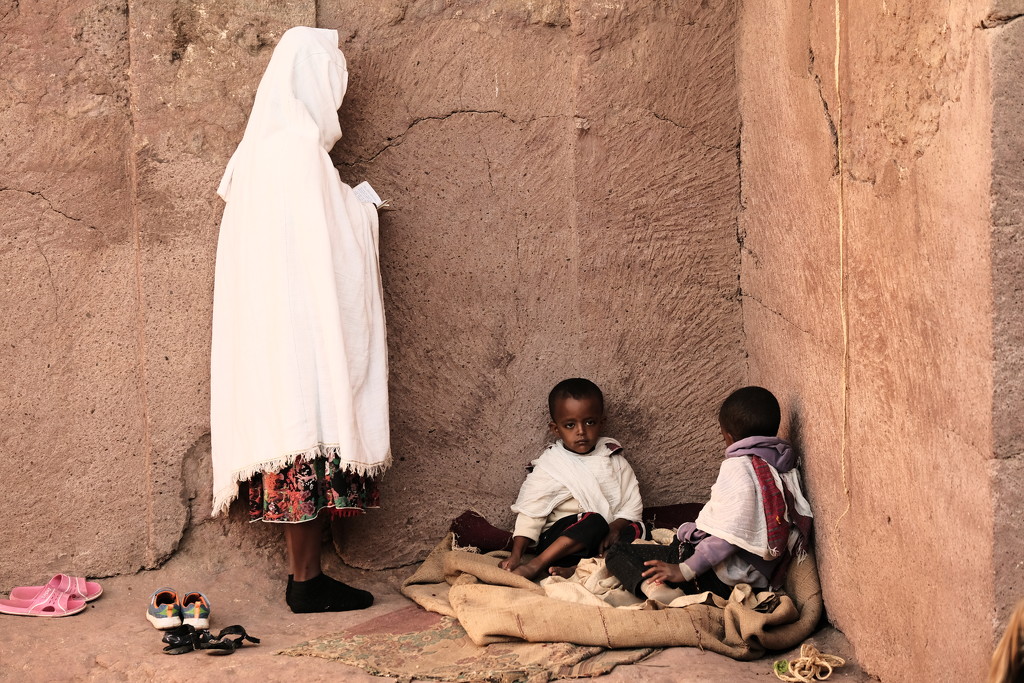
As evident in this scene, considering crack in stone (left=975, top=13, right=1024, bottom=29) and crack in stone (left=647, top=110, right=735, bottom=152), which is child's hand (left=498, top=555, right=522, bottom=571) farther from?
crack in stone (left=975, top=13, right=1024, bottom=29)

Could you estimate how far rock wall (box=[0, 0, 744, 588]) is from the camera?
3887 mm

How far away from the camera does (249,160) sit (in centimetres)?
377

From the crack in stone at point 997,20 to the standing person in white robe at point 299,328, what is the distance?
2.05 metres

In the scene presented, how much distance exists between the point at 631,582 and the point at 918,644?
949mm

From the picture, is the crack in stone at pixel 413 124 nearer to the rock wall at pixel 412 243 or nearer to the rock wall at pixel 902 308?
the rock wall at pixel 412 243

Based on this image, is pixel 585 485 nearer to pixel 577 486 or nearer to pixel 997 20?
pixel 577 486

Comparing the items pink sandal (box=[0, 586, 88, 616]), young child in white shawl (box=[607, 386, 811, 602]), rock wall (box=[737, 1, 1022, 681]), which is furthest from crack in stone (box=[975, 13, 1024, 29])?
pink sandal (box=[0, 586, 88, 616])

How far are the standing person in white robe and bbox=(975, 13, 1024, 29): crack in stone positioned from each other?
2047 millimetres

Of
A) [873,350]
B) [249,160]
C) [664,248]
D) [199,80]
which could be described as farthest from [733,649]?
[199,80]

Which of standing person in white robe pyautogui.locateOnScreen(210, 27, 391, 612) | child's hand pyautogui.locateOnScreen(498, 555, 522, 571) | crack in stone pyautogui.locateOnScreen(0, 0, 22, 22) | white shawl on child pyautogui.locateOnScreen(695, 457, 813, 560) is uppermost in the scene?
crack in stone pyautogui.locateOnScreen(0, 0, 22, 22)

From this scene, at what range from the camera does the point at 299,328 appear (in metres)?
3.65

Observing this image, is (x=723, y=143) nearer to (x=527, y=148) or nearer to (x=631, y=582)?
(x=527, y=148)

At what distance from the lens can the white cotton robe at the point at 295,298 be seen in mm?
3635

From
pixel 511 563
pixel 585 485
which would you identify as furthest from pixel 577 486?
pixel 511 563
